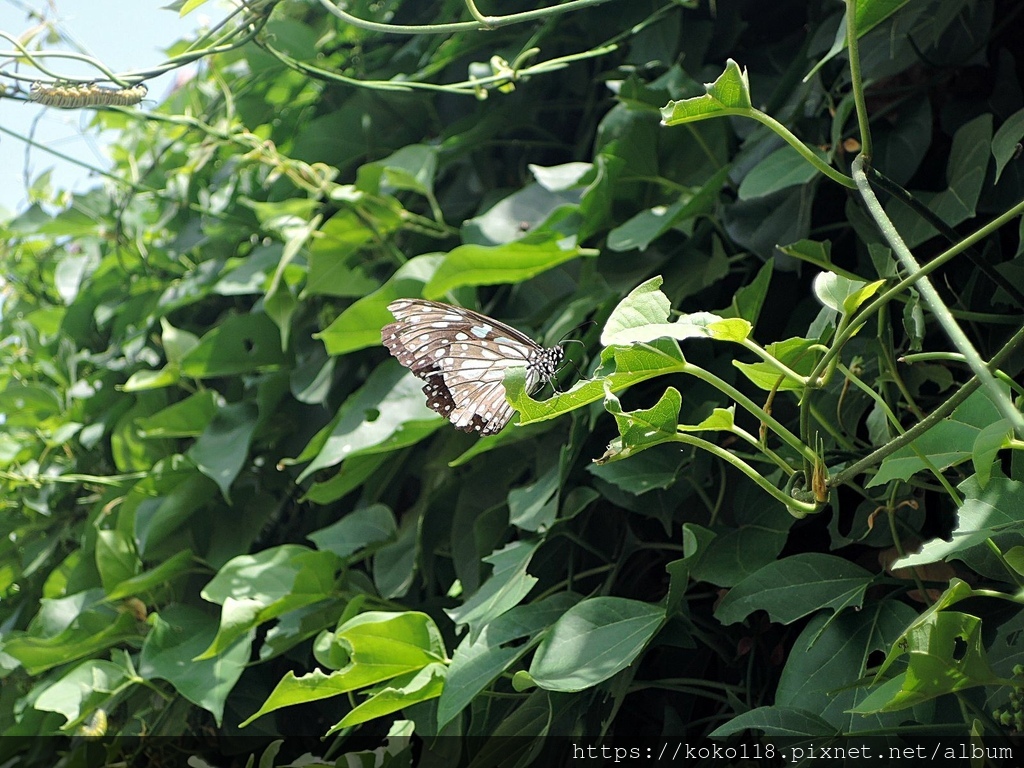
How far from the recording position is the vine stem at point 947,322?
0.36 m

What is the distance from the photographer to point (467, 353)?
65cm

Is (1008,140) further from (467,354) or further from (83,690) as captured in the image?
(83,690)

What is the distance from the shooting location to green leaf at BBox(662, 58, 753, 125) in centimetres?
48

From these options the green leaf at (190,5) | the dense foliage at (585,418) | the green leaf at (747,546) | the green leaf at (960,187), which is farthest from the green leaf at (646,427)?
the green leaf at (190,5)

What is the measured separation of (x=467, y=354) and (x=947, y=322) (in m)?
0.34

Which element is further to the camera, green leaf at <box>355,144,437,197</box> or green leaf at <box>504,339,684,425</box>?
green leaf at <box>355,144,437,197</box>

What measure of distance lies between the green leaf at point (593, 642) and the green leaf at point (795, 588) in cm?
5

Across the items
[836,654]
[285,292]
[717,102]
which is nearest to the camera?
[717,102]

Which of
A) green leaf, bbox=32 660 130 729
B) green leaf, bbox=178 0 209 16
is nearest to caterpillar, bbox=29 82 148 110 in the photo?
green leaf, bbox=178 0 209 16

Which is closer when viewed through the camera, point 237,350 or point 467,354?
point 467,354

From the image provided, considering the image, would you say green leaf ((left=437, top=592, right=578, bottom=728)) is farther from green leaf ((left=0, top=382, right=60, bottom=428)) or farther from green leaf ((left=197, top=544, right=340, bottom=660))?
green leaf ((left=0, top=382, right=60, bottom=428))

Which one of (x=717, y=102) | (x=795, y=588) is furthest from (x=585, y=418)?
Result: (x=717, y=102)

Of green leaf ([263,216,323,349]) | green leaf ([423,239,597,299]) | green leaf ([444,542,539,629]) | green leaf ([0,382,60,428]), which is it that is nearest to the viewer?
green leaf ([444,542,539,629])

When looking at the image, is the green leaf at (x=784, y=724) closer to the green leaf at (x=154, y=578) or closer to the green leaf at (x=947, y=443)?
the green leaf at (x=947, y=443)
